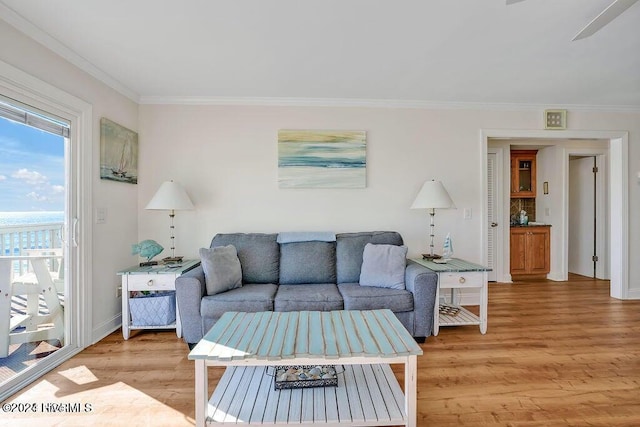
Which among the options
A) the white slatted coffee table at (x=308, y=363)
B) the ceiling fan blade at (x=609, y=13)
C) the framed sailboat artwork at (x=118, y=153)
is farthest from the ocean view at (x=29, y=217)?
the ceiling fan blade at (x=609, y=13)

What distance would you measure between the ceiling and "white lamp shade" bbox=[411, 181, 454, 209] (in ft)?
3.16

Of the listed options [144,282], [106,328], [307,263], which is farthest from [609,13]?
[106,328]

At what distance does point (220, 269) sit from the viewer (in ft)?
8.55

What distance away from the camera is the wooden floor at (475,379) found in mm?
1681

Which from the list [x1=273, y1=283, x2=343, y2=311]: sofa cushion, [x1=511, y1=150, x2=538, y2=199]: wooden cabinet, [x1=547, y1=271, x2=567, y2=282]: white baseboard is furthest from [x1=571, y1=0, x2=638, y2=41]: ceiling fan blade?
[x1=547, y1=271, x2=567, y2=282]: white baseboard

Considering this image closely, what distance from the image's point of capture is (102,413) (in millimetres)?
1713

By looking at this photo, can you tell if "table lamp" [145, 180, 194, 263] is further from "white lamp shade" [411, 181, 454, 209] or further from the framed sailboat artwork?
"white lamp shade" [411, 181, 454, 209]

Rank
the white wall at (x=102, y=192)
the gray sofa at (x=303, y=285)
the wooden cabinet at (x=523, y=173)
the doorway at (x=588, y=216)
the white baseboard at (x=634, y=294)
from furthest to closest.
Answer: the wooden cabinet at (x=523, y=173)
the doorway at (x=588, y=216)
the white baseboard at (x=634, y=294)
the gray sofa at (x=303, y=285)
the white wall at (x=102, y=192)

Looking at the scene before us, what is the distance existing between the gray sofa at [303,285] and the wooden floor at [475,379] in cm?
30

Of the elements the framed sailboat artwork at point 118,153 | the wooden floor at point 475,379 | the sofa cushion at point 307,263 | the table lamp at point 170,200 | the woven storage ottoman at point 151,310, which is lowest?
the wooden floor at point 475,379

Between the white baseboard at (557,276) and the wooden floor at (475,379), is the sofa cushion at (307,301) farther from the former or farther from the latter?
the white baseboard at (557,276)

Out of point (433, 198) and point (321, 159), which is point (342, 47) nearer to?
point (321, 159)

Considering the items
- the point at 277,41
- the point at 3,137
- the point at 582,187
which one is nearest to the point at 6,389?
the point at 3,137

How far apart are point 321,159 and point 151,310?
213cm
